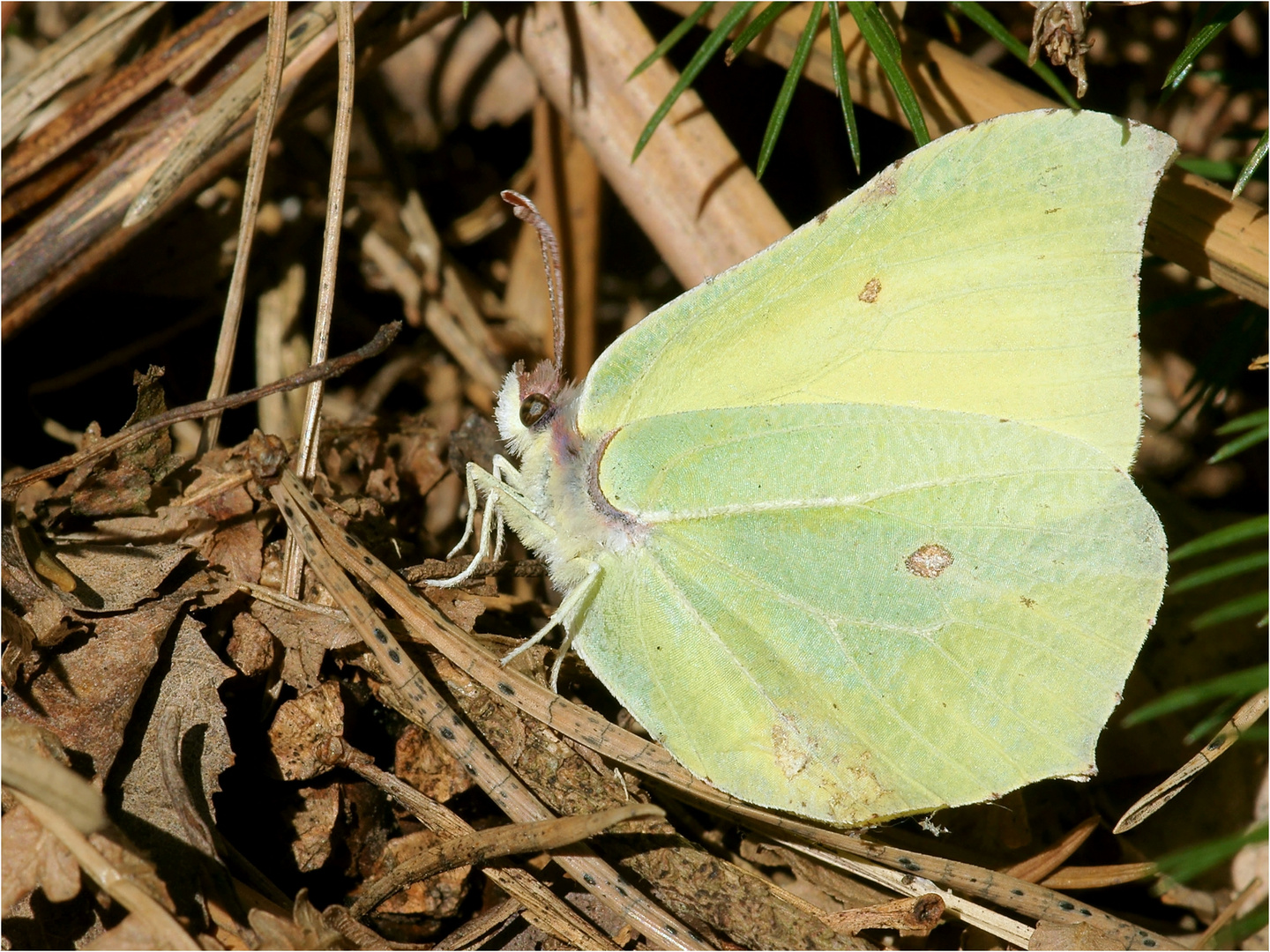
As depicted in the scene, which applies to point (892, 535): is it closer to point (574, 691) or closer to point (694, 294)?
point (694, 294)

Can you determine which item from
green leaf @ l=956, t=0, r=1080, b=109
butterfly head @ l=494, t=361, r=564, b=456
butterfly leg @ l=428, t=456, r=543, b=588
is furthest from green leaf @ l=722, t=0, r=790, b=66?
butterfly leg @ l=428, t=456, r=543, b=588

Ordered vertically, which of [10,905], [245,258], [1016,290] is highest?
[245,258]

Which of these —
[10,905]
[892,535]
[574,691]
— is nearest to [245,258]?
[574,691]

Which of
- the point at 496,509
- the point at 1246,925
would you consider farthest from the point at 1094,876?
the point at 496,509

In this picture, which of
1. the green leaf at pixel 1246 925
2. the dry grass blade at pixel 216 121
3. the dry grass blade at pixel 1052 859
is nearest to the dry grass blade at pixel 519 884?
the dry grass blade at pixel 1052 859

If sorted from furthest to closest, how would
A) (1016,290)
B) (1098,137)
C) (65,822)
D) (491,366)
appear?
1. (491,366)
2. (1016,290)
3. (1098,137)
4. (65,822)

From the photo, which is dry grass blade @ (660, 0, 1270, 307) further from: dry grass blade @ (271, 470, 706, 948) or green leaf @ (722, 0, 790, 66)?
dry grass blade @ (271, 470, 706, 948)

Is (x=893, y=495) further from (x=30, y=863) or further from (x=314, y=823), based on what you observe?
(x=30, y=863)
